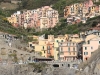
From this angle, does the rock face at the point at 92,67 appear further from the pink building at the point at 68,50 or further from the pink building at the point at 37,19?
the pink building at the point at 37,19

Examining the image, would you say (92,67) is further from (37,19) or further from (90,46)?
(37,19)

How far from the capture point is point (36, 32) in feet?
290

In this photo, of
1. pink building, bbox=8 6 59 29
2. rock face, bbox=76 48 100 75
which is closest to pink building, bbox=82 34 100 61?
rock face, bbox=76 48 100 75

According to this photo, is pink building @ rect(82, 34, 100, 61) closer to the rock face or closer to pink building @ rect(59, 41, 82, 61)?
pink building @ rect(59, 41, 82, 61)

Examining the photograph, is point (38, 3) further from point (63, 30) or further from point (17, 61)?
point (17, 61)

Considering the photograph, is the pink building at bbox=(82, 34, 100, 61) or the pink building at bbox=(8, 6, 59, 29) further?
the pink building at bbox=(8, 6, 59, 29)

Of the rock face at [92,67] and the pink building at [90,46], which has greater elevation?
the pink building at [90,46]

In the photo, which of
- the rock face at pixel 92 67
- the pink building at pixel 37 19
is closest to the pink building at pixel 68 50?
the rock face at pixel 92 67

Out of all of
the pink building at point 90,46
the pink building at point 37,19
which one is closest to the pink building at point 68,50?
the pink building at point 90,46

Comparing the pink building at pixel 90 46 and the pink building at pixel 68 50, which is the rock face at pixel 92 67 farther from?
the pink building at pixel 68 50

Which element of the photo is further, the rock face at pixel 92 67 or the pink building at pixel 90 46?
the pink building at pixel 90 46

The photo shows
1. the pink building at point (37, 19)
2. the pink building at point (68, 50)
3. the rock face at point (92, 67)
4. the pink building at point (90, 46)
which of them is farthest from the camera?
the pink building at point (37, 19)

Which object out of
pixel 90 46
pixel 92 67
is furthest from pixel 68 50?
pixel 92 67

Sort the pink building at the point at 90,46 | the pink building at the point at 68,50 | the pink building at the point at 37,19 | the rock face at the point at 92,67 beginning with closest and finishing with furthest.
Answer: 1. the rock face at the point at 92,67
2. the pink building at the point at 90,46
3. the pink building at the point at 68,50
4. the pink building at the point at 37,19
